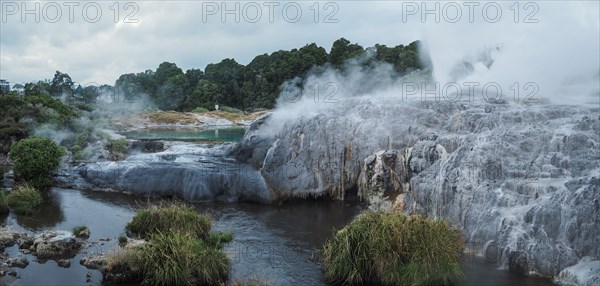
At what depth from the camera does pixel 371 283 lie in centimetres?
1258

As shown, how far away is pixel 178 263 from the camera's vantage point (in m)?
12.5

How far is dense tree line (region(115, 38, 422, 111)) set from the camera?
241 feet

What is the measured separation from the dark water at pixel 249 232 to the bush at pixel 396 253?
90 centimetres

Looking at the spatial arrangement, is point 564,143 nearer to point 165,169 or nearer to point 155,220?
point 155,220

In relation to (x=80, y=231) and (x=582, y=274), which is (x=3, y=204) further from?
(x=582, y=274)

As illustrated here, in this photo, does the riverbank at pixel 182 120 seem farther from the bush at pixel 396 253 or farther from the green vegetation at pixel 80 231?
the bush at pixel 396 253

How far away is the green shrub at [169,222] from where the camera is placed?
51.6 ft

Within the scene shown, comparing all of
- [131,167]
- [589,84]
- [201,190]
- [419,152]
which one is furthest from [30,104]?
[589,84]

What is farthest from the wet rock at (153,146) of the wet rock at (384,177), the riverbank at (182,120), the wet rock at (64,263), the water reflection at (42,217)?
the riverbank at (182,120)

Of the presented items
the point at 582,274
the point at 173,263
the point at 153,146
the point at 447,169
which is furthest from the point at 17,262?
the point at 153,146

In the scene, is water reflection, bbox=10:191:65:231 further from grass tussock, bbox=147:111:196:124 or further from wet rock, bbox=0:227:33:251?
grass tussock, bbox=147:111:196:124

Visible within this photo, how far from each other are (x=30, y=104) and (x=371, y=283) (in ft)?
108

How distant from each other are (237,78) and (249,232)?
7116cm

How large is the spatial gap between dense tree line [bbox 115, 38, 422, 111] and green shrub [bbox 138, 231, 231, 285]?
50.2 metres
